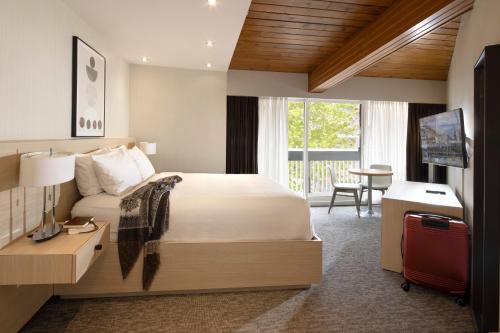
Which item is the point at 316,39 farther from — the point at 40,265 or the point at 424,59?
the point at 40,265

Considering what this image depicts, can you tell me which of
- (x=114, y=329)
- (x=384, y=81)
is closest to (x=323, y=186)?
(x=384, y=81)

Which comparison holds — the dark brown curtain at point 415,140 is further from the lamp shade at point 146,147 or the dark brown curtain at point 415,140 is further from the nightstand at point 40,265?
the nightstand at point 40,265

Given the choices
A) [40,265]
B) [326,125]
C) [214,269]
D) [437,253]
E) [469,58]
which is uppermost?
[469,58]

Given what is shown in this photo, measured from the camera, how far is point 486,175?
1882 mm

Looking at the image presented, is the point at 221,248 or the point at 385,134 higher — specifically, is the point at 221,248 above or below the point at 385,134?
below

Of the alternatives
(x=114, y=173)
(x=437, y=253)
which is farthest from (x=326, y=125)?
(x=114, y=173)

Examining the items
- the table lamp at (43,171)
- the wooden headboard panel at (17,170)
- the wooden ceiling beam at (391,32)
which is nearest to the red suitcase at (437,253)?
the wooden ceiling beam at (391,32)

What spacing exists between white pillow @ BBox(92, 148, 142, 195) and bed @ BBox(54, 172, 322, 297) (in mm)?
93

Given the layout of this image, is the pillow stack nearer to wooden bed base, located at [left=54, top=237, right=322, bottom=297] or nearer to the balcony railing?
wooden bed base, located at [left=54, top=237, right=322, bottom=297]

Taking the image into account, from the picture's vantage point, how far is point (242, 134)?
204 inches

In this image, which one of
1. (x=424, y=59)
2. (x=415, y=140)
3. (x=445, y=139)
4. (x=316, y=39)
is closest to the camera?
(x=445, y=139)

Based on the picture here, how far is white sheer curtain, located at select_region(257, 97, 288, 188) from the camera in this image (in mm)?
5359

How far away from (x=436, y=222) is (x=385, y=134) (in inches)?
144

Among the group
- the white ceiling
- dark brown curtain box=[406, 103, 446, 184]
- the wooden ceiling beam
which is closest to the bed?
the white ceiling
